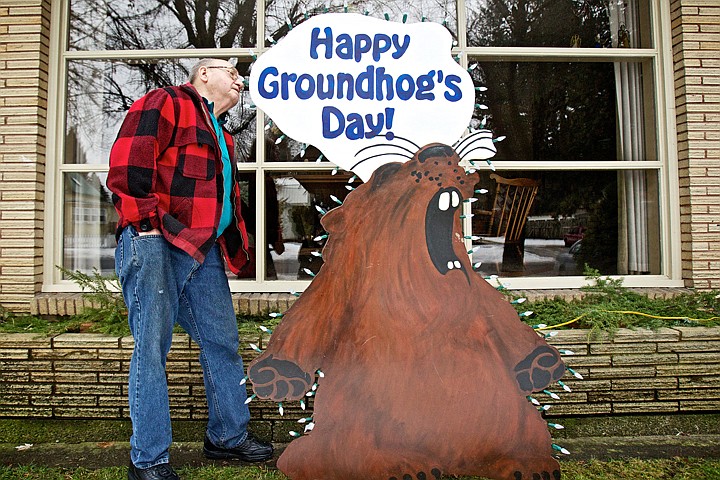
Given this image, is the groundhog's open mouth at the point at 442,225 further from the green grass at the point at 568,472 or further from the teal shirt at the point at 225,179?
the green grass at the point at 568,472

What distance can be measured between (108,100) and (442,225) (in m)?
2.88

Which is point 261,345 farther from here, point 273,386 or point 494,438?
point 494,438

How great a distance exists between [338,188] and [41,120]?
1867 millimetres

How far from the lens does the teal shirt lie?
6.52ft

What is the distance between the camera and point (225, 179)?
2.01 meters

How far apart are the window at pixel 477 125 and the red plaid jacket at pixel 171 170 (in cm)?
128

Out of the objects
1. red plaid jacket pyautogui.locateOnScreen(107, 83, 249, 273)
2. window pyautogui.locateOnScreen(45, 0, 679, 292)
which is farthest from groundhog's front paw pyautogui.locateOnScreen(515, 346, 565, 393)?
window pyautogui.locateOnScreen(45, 0, 679, 292)

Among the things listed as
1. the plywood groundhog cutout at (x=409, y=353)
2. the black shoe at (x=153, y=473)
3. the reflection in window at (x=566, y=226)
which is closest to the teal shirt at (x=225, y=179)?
the plywood groundhog cutout at (x=409, y=353)

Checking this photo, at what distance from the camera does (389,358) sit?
1.82 m

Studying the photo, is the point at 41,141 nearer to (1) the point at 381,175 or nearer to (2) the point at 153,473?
(2) the point at 153,473

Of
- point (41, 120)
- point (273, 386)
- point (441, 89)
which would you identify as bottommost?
point (273, 386)

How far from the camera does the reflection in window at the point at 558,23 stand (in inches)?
134

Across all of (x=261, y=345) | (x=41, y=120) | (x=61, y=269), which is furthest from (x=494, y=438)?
→ (x=41, y=120)

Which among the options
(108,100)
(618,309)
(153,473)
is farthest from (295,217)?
(618,309)
